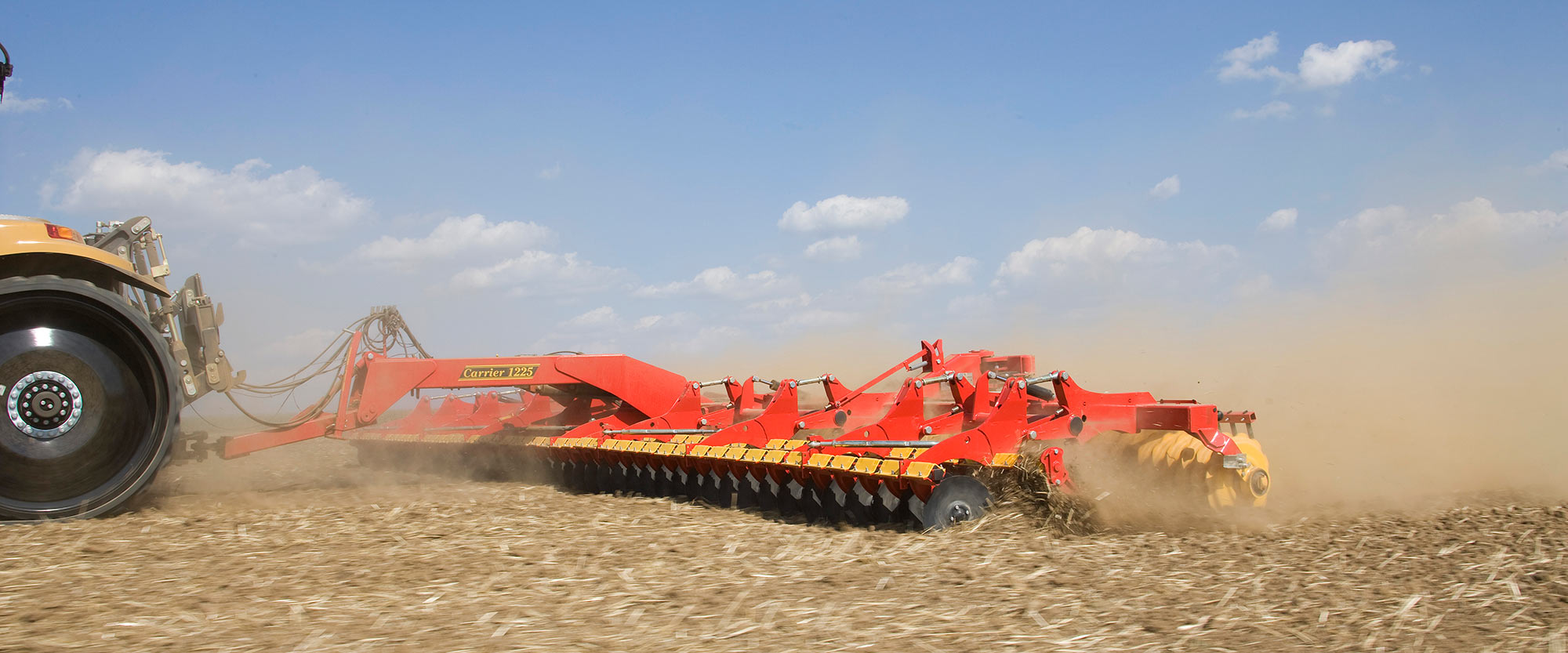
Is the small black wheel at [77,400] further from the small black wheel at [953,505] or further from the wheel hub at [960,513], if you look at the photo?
the wheel hub at [960,513]

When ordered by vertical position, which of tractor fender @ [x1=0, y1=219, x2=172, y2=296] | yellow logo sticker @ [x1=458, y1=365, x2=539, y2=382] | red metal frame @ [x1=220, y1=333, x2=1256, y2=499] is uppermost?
tractor fender @ [x1=0, y1=219, x2=172, y2=296]

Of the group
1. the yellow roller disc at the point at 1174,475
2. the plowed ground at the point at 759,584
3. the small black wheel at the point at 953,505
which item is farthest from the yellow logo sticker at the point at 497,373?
the yellow roller disc at the point at 1174,475

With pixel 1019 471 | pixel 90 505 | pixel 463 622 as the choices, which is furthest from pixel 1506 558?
pixel 90 505

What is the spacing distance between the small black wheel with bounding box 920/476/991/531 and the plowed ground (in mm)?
135

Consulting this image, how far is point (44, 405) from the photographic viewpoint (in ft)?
17.3

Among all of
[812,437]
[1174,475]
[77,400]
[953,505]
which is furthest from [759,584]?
[812,437]

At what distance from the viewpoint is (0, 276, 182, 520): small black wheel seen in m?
5.20

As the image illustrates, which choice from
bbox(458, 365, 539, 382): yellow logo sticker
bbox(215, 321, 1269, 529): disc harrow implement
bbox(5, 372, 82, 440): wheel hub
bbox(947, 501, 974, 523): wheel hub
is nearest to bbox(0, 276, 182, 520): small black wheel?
bbox(5, 372, 82, 440): wheel hub

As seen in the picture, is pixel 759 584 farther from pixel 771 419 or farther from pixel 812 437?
pixel 812 437

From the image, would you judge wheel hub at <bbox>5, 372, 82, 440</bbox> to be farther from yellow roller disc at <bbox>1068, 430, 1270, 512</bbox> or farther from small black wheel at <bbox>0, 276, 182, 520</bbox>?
yellow roller disc at <bbox>1068, 430, 1270, 512</bbox>

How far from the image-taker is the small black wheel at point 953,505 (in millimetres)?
5633

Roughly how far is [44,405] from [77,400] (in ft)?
0.49

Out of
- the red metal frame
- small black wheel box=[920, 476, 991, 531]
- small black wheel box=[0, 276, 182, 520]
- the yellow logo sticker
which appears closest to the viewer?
small black wheel box=[0, 276, 182, 520]

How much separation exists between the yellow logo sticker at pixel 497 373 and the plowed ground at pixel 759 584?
2.88 m
